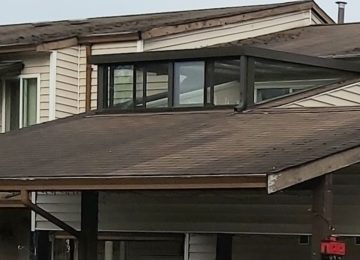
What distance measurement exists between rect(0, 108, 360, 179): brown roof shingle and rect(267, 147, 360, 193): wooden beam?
72mm

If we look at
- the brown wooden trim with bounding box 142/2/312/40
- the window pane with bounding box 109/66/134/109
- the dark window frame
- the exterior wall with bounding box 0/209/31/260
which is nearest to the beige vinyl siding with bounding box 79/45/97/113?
the brown wooden trim with bounding box 142/2/312/40

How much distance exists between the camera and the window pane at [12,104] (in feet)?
68.4

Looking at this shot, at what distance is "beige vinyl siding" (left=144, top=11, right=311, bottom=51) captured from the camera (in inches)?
821

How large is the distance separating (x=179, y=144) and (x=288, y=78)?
4.54 m

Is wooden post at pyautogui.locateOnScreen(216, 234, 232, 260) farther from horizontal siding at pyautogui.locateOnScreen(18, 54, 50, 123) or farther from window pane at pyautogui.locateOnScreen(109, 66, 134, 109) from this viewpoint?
horizontal siding at pyautogui.locateOnScreen(18, 54, 50, 123)

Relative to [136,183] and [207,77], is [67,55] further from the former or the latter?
[136,183]

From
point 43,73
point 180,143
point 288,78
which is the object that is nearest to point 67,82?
point 43,73

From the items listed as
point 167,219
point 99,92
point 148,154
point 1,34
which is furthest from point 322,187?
point 1,34

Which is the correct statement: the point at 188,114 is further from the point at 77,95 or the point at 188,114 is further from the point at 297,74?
the point at 77,95

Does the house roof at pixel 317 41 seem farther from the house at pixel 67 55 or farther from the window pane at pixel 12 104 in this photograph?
the window pane at pixel 12 104

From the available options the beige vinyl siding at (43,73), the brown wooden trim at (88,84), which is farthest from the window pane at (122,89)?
the beige vinyl siding at (43,73)

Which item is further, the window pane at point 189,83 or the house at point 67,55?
the house at point 67,55

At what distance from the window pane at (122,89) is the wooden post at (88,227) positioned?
2757 mm

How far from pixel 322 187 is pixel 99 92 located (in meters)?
7.37
